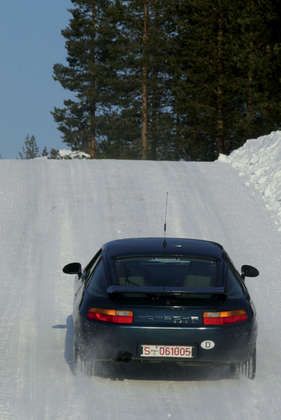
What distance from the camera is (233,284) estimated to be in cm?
896

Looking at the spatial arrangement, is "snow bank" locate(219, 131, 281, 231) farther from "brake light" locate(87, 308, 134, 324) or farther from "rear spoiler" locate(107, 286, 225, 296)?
"brake light" locate(87, 308, 134, 324)

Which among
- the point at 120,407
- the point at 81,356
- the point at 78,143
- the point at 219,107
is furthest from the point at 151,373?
the point at 78,143

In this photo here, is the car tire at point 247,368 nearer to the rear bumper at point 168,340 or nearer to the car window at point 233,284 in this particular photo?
the rear bumper at point 168,340

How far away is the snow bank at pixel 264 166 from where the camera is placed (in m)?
20.4

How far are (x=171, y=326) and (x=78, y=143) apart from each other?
58.1m

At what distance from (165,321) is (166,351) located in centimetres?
24

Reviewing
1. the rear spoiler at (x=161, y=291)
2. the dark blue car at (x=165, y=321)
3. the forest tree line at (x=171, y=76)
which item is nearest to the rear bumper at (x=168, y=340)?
the dark blue car at (x=165, y=321)

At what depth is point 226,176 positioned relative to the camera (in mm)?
23125


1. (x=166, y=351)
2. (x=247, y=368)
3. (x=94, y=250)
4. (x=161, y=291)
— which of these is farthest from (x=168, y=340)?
(x=94, y=250)

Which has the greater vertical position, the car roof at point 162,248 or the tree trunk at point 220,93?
the tree trunk at point 220,93

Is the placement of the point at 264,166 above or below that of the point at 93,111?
below

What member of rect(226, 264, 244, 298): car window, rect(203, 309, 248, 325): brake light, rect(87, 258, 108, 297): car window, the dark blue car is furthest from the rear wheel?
rect(87, 258, 108, 297): car window

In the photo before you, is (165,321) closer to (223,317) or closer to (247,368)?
(223,317)

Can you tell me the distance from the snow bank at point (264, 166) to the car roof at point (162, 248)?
8998 mm
